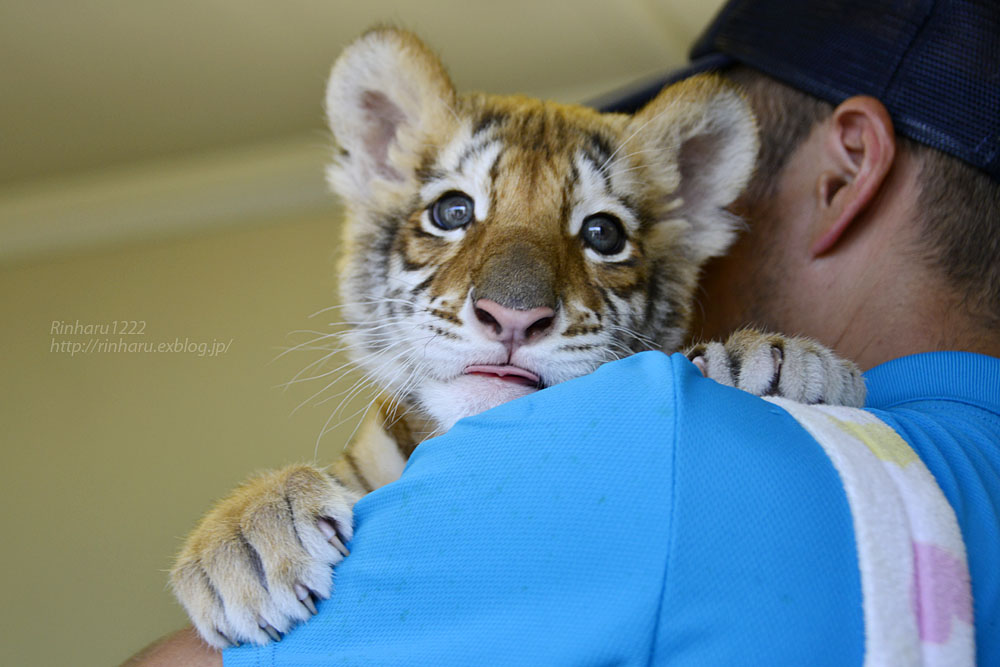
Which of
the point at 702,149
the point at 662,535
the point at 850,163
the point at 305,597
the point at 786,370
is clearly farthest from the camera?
the point at 702,149

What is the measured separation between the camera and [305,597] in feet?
2.82

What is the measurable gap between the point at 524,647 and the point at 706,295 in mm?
1007

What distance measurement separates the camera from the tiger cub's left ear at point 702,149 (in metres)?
1.40

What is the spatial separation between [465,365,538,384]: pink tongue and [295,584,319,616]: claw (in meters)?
0.38

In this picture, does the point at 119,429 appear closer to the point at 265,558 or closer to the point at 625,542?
the point at 265,558

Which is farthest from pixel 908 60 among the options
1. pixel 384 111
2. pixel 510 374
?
pixel 384 111

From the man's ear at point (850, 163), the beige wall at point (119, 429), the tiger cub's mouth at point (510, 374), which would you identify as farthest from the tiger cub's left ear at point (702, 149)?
the beige wall at point (119, 429)

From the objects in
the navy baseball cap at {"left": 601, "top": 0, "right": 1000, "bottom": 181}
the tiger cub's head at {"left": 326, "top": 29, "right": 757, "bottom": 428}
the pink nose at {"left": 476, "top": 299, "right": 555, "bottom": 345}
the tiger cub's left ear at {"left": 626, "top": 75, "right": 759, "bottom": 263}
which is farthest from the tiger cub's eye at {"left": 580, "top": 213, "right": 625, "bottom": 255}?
the navy baseball cap at {"left": 601, "top": 0, "right": 1000, "bottom": 181}

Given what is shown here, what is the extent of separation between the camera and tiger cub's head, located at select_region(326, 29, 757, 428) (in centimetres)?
114

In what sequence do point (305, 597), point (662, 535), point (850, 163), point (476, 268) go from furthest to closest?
point (850, 163) → point (476, 268) → point (305, 597) → point (662, 535)

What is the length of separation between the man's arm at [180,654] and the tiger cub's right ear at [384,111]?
78 centimetres

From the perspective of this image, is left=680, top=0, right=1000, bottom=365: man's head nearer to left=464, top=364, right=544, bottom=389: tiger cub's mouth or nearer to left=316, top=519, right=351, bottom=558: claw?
left=464, top=364, right=544, bottom=389: tiger cub's mouth

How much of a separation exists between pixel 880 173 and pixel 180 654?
43.8 inches

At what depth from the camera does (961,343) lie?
1146 millimetres
